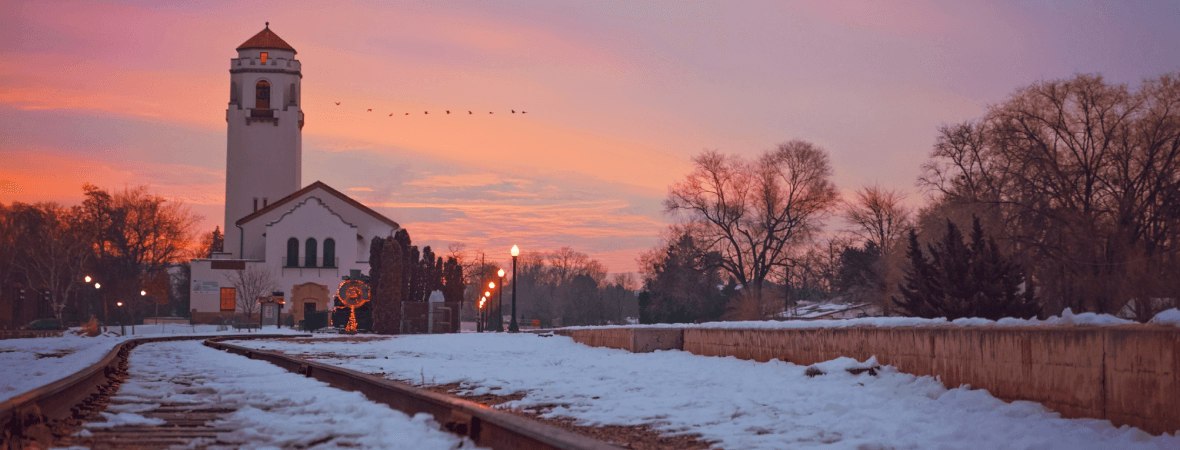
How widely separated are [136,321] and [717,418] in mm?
97237

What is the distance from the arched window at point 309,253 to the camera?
247 feet

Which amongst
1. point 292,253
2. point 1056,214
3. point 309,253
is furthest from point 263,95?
point 1056,214

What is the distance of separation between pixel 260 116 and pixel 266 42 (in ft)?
24.5

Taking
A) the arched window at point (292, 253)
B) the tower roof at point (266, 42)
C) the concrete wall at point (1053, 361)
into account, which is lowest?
the concrete wall at point (1053, 361)

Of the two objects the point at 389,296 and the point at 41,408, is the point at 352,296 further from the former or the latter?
the point at 41,408

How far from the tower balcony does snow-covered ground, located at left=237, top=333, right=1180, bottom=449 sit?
73.5 m

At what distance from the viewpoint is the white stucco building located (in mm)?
74625

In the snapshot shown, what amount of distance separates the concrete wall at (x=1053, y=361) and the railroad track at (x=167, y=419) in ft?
13.2

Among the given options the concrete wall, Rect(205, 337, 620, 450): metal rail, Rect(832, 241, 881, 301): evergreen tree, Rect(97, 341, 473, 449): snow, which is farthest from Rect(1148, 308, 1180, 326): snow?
Rect(832, 241, 881, 301): evergreen tree

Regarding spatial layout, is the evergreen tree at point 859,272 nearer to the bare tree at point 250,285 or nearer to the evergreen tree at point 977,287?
the evergreen tree at point 977,287

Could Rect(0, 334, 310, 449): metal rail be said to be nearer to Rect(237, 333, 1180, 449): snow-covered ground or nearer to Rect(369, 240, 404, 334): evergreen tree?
Rect(237, 333, 1180, 449): snow-covered ground

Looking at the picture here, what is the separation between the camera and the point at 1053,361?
297 inches

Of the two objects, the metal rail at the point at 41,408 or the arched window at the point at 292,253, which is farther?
the arched window at the point at 292,253

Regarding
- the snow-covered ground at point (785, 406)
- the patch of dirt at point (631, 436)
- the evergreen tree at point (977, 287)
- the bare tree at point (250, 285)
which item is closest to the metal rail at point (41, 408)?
the patch of dirt at point (631, 436)
